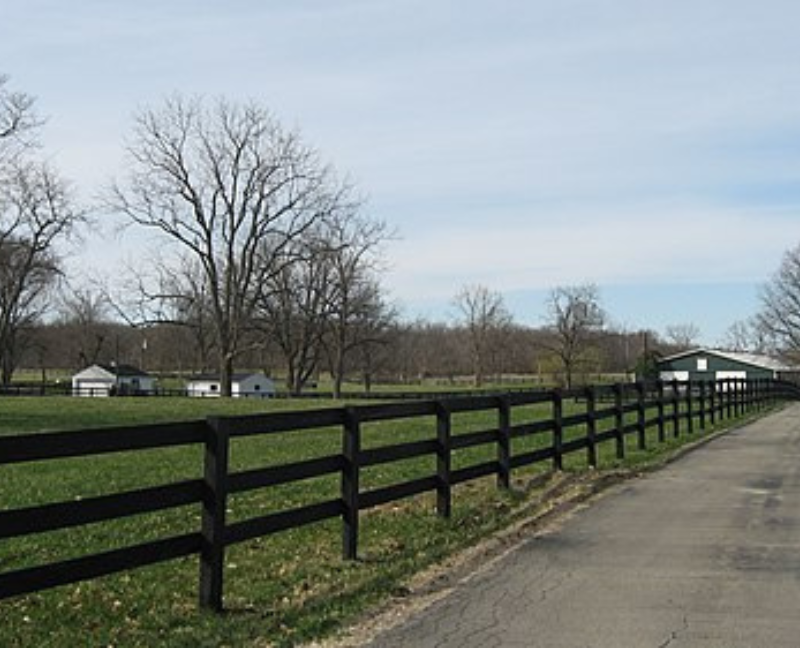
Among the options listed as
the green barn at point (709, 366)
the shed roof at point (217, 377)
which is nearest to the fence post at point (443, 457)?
the green barn at point (709, 366)

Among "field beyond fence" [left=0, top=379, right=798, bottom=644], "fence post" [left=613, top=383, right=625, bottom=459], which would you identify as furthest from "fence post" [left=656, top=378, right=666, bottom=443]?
"field beyond fence" [left=0, top=379, right=798, bottom=644]

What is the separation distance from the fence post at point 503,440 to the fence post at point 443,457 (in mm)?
1702

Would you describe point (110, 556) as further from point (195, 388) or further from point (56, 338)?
point (56, 338)

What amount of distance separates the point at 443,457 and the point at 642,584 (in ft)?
10.7

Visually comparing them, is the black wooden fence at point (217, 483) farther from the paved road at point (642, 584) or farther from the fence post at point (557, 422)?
the fence post at point (557, 422)

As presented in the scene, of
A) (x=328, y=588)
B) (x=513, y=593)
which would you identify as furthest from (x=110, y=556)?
(x=513, y=593)

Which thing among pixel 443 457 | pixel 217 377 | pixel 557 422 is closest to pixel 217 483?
pixel 443 457

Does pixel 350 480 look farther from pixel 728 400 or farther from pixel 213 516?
pixel 728 400

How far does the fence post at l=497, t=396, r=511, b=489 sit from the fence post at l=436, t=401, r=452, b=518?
170 centimetres

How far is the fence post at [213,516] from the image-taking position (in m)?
6.86

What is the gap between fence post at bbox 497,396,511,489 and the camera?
12.4 metres

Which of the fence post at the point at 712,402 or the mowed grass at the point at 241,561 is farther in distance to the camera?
the fence post at the point at 712,402

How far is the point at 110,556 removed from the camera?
6.13 m

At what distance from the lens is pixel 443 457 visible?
422 inches
